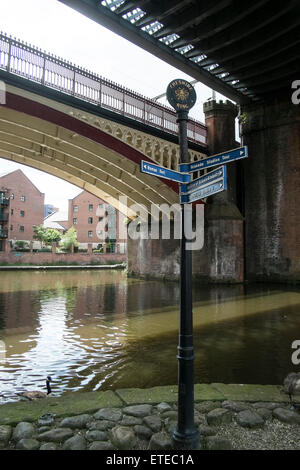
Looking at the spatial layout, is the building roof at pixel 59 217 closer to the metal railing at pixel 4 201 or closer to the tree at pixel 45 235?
the tree at pixel 45 235

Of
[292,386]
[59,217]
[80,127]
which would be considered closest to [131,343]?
[292,386]

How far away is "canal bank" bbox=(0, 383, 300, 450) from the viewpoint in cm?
288

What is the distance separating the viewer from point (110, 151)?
51.2 ft

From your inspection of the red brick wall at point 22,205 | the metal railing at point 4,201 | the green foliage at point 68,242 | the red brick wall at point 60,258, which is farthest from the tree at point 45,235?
the red brick wall at point 60,258

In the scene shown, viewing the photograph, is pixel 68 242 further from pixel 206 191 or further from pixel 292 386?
pixel 206 191

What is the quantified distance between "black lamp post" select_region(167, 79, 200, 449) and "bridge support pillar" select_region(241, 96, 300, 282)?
1962 centimetres

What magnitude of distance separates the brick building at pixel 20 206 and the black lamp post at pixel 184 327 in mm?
53706

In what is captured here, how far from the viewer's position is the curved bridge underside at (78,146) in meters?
12.7

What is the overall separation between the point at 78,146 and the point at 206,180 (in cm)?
1327

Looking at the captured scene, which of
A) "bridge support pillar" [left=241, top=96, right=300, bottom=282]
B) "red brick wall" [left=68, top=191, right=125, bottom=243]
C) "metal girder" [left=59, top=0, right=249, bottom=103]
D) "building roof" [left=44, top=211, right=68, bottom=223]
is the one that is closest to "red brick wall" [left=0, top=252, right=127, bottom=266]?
"red brick wall" [left=68, top=191, right=125, bottom=243]

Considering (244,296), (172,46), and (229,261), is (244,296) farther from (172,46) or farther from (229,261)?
(172,46)

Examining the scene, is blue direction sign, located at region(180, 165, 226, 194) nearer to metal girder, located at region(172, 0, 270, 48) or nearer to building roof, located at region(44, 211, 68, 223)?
metal girder, located at region(172, 0, 270, 48)

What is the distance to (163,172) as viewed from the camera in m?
3.36

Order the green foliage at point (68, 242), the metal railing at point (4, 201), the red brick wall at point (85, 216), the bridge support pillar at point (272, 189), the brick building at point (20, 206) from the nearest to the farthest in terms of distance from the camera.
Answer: the bridge support pillar at point (272, 189)
the green foliage at point (68, 242)
the metal railing at point (4, 201)
the brick building at point (20, 206)
the red brick wall at point (85, 216)
